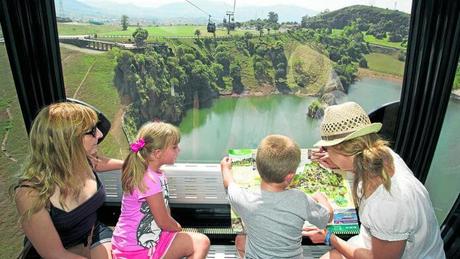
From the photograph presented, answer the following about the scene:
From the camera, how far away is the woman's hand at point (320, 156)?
2183 mm

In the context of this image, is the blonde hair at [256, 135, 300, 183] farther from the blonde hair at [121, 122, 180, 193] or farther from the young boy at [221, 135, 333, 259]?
the blonde hair at [121, 122, 180, 193]

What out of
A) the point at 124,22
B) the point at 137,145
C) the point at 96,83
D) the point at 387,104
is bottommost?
the point at 137,145

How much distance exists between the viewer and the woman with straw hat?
4.81ft

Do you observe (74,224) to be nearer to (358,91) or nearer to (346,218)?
(346,218)

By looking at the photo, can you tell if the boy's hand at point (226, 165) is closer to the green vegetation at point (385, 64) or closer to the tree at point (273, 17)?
the tree at point (273, 17)

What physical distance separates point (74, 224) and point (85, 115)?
50 centimetres

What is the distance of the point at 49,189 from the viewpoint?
1600mm

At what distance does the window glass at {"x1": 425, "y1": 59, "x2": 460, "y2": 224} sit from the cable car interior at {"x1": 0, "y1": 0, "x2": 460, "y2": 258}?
44 mm

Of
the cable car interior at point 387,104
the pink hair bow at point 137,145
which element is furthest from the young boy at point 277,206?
the cable car interior at point 387,104

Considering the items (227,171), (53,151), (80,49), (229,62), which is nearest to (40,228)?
(53,151)

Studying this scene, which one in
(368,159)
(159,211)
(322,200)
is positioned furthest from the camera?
(322,200)

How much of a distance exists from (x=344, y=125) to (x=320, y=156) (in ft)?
2.12

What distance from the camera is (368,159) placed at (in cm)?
149

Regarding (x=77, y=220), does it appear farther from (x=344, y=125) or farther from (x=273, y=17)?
(x=273, y=17)
